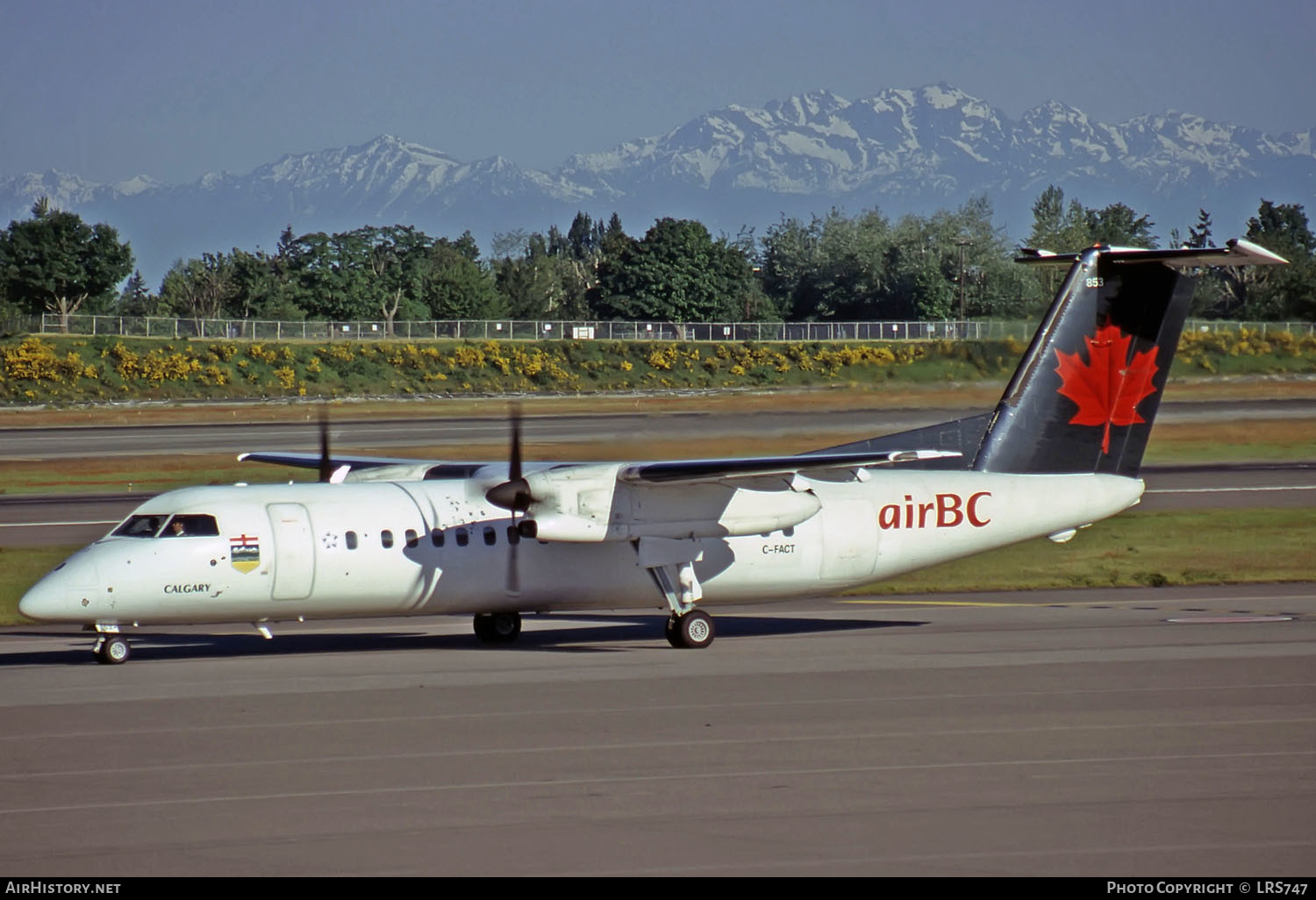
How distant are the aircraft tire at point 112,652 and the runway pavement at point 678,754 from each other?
0.66ft

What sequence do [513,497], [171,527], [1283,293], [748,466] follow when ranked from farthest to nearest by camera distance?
1. [1283,293]
2. [513,497]
3. [748,466]
4. [171,527]

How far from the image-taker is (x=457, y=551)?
19.8 meters

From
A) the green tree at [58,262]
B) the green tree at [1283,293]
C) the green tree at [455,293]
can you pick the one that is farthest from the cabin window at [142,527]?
the green tree at [455,293]

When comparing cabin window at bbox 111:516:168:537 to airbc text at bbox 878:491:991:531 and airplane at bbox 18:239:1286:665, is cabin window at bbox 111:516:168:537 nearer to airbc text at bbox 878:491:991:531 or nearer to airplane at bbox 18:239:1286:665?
airplane at bbox 18:239:1286:665

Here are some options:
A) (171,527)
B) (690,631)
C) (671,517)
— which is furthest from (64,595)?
(690,631)

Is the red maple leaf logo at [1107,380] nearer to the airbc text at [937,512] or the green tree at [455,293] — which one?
the airbc text at [937,512]

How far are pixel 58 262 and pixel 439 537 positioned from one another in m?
87.5

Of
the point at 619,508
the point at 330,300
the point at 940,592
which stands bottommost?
the point at 940,592

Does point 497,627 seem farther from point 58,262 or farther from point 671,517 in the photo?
point 58,262

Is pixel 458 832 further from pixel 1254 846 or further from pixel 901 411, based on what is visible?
pixel 901 411

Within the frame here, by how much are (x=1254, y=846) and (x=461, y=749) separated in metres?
7.03

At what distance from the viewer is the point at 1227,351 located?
46.3 m

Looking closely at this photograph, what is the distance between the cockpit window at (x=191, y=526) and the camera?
61.0ft

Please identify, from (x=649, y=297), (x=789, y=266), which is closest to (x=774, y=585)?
(x=649, y=297)
